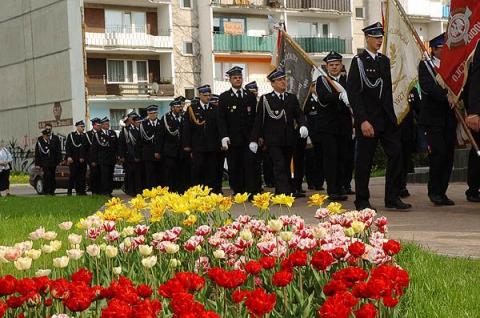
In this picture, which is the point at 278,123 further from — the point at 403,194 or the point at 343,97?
the point at 403,194

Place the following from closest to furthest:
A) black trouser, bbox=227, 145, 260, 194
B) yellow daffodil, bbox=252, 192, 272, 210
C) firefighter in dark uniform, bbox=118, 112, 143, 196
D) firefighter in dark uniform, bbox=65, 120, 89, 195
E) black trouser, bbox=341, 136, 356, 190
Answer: yellow daffodil, bbox=252, 192, 272, 210 < black trouser, bbox=341, 136, 356, 190 < black trouser, bbox=227, 145, 260, 194 < firefighter in dark uniform, bbox=118, 112, 143, 196 < firefighter in dark uniform, bbox=65, 120, 89, 195

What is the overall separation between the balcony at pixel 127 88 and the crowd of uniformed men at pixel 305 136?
23.4 m

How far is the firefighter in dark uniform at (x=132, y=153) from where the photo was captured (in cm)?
1916

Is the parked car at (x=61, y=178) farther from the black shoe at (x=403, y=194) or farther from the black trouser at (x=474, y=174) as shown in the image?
the black trouser at (x=474, y=174)

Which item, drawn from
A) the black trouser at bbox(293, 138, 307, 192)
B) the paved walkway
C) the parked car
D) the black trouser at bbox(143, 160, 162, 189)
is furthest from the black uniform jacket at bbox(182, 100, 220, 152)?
the parked car

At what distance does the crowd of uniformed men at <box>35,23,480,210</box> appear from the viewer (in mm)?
10078

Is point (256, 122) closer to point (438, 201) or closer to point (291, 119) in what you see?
point (291, 119)

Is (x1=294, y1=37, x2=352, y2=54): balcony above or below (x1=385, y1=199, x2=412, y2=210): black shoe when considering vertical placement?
above

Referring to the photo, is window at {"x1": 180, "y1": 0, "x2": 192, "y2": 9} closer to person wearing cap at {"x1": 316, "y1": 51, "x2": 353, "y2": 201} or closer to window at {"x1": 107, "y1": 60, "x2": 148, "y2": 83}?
window at {"x1": 107, "y1": 60, "x2": 148, "y2": 83}

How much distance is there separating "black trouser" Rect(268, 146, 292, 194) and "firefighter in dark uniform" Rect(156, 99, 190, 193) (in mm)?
4963

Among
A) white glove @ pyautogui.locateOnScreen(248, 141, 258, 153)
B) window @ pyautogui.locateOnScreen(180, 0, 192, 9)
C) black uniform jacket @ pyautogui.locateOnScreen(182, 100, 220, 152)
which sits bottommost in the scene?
white glove @ pyautogui.locateOnScreen(248, 141, 258, 153)

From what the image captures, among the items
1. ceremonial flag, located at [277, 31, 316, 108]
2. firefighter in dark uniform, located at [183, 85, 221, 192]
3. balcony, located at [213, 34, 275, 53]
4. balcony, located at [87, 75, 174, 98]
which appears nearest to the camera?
ceremonial flag, located at [277, 31, 316, 108]

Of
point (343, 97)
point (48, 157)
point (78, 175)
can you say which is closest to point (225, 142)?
point (343, 97)

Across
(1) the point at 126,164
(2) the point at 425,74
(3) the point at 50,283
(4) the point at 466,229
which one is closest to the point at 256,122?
(2) the point at 425,74
